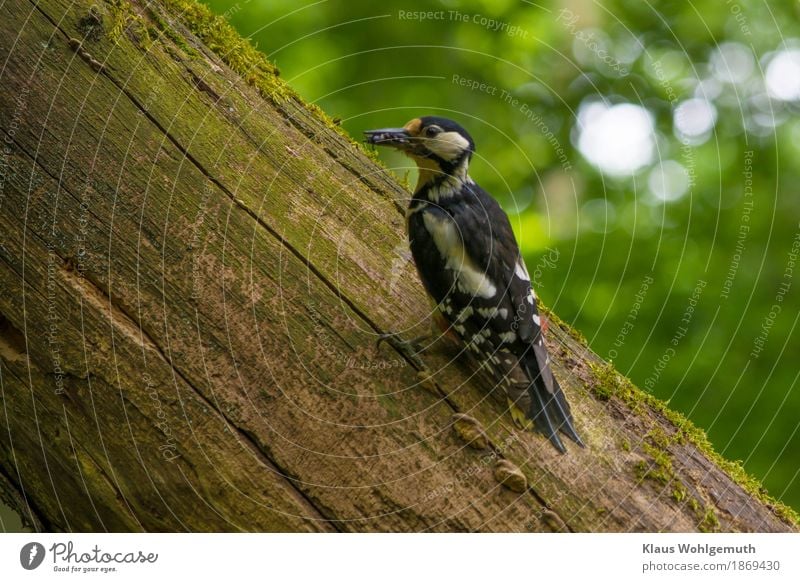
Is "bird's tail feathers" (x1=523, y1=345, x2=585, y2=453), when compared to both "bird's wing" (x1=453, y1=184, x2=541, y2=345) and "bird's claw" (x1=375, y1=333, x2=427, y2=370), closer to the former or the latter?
"bird's wing" (x1=453, y1=184, x2=541, y2=345)

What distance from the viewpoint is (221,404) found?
2.26 meters

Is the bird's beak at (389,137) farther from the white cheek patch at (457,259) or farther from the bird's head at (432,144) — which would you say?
the white cheek patch at (457,259)

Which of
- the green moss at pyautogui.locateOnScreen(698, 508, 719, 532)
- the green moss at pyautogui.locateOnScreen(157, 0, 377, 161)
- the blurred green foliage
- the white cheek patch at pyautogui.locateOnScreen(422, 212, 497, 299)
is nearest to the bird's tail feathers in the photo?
the white cheek patch at pyautogui.locateOnScreen(422, 212, 497, 299)

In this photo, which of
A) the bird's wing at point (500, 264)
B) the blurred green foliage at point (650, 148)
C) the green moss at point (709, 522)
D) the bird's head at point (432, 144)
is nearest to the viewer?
the green moss at point (709, 522)

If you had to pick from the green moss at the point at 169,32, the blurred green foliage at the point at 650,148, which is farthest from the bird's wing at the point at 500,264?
the blurred green foliage at the point at 650,148

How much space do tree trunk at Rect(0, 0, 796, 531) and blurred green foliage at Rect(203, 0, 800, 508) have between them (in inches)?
121

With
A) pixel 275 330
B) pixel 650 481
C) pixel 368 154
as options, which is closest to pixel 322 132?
pixel 368 154

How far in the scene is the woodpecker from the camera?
8.44ft

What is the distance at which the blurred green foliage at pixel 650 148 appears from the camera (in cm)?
565

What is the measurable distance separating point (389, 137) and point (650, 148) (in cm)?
394

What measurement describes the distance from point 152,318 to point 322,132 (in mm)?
1138

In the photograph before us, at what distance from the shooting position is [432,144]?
2.95 m

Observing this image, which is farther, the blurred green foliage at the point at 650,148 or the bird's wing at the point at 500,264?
the blurred green foliage at the point at 650,148

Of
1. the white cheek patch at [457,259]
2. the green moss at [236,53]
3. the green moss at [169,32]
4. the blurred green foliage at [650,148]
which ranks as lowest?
the white cheek patch at [457,259]
